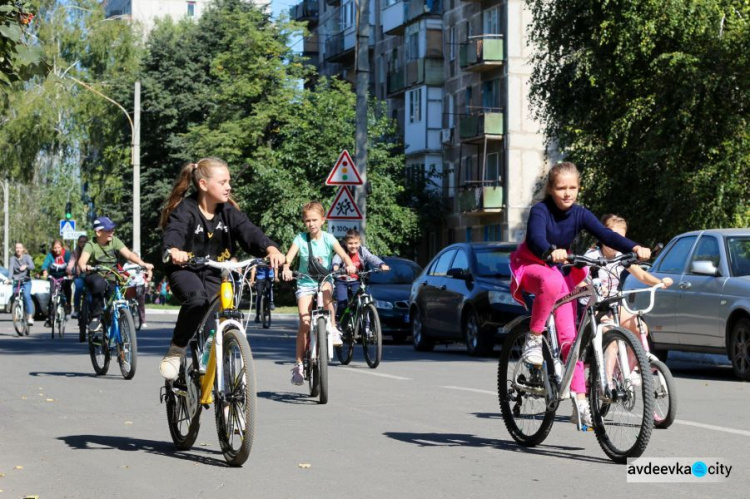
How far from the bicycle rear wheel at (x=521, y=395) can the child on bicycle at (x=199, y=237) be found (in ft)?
5.46

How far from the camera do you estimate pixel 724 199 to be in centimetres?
2933

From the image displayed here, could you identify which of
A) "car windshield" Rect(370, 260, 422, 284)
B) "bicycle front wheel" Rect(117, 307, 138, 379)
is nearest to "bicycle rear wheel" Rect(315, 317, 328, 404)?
"bicycle front wheel" Rect(117, 307, 138, 379)

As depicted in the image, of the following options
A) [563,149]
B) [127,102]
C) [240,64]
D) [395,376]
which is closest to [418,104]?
[240,64]

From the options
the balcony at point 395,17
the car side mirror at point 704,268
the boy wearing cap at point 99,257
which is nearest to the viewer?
the car side mirror at point 704,268

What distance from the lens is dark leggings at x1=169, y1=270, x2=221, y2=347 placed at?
9.26 metres

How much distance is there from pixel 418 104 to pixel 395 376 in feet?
155

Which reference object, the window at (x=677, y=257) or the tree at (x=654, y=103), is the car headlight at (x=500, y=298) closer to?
the window at (x=677, y=257)

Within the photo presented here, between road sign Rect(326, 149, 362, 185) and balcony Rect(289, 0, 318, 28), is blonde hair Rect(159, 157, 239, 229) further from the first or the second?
balcony Rect(289, 0, 318, 28)

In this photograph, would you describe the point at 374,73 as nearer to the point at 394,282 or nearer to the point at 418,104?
the point at 418,104

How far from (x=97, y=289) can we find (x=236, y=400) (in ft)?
36.0

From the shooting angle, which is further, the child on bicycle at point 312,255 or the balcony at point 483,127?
the balcony at point 483,127

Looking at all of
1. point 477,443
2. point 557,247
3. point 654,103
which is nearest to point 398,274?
point 654,103

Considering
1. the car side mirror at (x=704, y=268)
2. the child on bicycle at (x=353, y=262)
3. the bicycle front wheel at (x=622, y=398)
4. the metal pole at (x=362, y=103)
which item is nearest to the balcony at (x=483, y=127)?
the metal pole at (x=362, y=103)

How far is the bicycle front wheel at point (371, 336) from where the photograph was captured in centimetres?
1775
